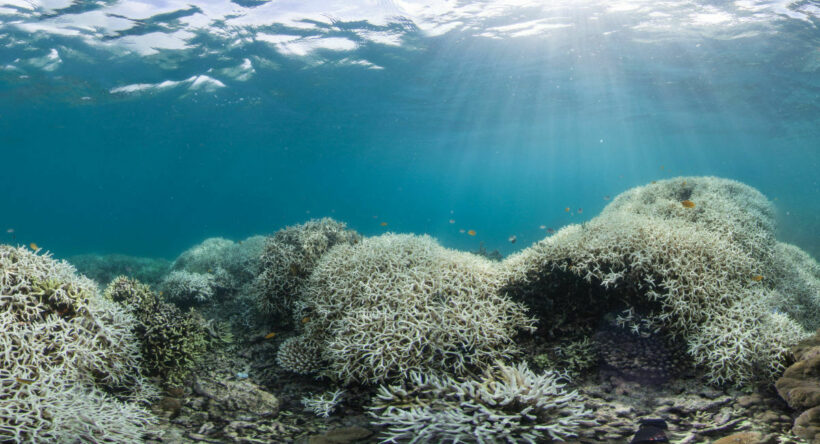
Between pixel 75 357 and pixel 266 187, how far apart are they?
113055mm

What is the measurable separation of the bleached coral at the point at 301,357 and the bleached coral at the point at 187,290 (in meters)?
4.87

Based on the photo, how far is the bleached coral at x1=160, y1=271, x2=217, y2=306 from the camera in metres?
9.54

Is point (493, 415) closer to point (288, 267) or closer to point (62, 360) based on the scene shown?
point (62, 360)

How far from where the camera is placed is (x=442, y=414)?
349 centimetres

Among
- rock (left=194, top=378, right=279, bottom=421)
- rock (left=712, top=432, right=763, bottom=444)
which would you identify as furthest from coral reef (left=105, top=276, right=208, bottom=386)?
rock (left=712, top=432, right=763, bottom=444)

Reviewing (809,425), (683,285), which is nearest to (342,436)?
(809,425)

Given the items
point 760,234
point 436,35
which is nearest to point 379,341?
point 760,234

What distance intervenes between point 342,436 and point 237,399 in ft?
5.97

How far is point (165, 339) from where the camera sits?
5473mm

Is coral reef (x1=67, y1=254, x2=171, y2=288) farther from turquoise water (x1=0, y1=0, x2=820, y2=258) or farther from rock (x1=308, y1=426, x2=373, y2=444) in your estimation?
rock (x1=308, y1=426, x2=373, y2=444)

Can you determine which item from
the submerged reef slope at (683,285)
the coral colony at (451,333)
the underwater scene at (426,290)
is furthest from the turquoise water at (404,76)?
the submerged reef slope at (683,285)

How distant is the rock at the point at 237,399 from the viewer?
457 cm

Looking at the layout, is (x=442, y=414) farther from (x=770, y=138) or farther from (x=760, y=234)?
(x=770, y=138)

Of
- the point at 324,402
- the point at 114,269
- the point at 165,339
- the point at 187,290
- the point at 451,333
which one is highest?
the point at 451,333
